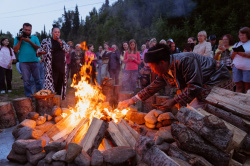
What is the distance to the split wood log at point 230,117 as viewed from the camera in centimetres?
246

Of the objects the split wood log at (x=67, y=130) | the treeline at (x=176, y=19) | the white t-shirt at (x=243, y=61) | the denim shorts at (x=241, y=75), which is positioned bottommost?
the split wood log at (x=67, y=130)

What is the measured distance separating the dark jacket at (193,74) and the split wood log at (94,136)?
1.28 metres

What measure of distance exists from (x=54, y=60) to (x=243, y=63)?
5.28 metres

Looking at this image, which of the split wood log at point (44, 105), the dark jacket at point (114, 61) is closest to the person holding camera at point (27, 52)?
the split wood log at point (44, 105)

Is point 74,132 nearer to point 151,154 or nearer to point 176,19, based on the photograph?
point 151,154

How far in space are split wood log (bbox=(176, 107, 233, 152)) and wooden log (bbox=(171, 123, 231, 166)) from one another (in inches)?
2.7

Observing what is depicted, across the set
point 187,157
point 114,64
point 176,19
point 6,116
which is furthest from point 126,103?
point 176,19

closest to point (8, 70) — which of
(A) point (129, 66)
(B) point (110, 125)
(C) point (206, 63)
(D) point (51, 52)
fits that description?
(D) point (51, 52)

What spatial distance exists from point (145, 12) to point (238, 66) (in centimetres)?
2575

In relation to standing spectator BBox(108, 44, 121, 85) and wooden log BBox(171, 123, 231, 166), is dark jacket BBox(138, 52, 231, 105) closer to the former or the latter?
wooden log BBox(171, 123, 231, 166)

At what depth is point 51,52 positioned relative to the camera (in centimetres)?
556

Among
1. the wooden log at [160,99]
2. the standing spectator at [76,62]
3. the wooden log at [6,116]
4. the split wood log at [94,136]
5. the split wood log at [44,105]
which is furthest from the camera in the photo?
the standing spectator at [76,62]

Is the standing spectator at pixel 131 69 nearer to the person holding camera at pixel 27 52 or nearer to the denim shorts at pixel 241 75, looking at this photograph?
the person holding camera at pixel 27 52

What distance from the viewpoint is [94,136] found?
2.71 m
